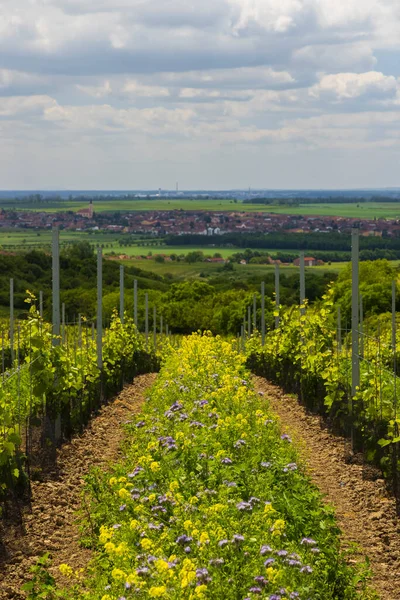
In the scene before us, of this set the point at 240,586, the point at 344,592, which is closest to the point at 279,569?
the point at 240,586

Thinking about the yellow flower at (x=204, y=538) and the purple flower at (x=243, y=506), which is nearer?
the yellow flower at (x=204, y=538)

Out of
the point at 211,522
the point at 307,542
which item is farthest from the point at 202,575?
the point at 307,542

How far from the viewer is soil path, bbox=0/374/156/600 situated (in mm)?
7176

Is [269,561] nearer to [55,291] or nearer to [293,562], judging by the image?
[293,562]

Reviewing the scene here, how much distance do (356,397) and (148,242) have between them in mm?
159341

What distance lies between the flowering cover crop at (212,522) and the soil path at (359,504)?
381mm

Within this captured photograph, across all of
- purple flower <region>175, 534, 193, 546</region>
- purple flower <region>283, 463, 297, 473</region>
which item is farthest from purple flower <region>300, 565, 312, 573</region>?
purple flower <region>283, 463, 297, 473</region>

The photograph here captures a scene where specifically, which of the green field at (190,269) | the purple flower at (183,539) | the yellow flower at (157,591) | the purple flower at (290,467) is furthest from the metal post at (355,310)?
the green field at (190,269)

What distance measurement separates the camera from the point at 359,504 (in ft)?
29.7

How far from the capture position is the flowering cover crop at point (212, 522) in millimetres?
5391

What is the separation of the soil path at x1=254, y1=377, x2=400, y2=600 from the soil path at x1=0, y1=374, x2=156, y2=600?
2.21 meters

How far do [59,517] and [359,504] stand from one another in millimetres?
2833

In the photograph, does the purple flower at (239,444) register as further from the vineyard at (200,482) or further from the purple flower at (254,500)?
the purple flower at (254,500)

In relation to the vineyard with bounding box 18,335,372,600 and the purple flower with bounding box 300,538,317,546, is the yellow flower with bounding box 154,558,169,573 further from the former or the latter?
the purple flower with bounding box 300,538,317,546
